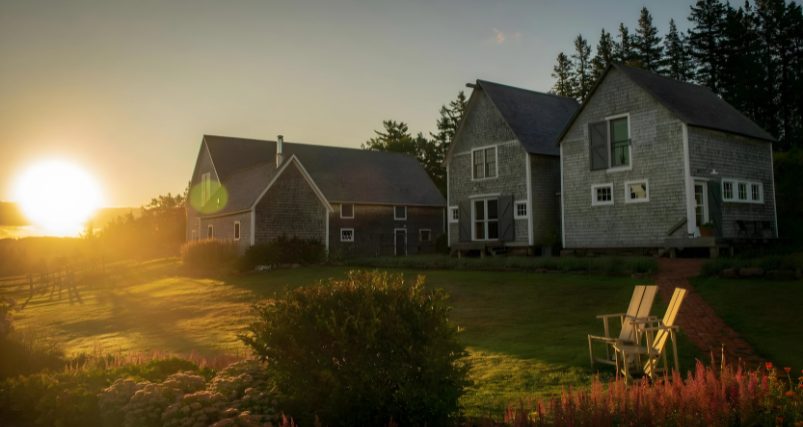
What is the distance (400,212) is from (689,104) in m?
20.6

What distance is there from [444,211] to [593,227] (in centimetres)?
1897

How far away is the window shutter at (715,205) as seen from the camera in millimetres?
21750

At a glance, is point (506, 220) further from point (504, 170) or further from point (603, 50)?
point (603, 50)

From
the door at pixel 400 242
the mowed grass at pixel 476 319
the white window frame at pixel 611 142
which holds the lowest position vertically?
the mowed grass at pixel 476 319

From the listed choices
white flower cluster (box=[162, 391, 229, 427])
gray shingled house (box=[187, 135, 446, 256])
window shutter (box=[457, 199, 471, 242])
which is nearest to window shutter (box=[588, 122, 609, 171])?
window shutter (box=[457, 199, 471, 242])

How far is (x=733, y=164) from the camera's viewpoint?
76.6 ft

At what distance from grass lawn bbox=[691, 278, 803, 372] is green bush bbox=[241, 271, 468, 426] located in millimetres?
6170

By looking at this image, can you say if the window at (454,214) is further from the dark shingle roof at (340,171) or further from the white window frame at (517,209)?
the dark shingle roof at (340,171)

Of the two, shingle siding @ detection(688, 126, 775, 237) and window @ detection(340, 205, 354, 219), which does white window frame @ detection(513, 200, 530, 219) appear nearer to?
shingle siding @ detection(688, 126, 775, 237)

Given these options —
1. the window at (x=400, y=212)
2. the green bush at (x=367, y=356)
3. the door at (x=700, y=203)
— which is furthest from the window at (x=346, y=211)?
the green bush at (x=367, y=356)

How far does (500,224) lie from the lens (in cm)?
2719

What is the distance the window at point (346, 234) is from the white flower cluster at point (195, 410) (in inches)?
1203

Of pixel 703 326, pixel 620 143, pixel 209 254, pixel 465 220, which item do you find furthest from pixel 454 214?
pixel 703 326

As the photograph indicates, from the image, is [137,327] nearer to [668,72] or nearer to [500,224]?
[500,224]
